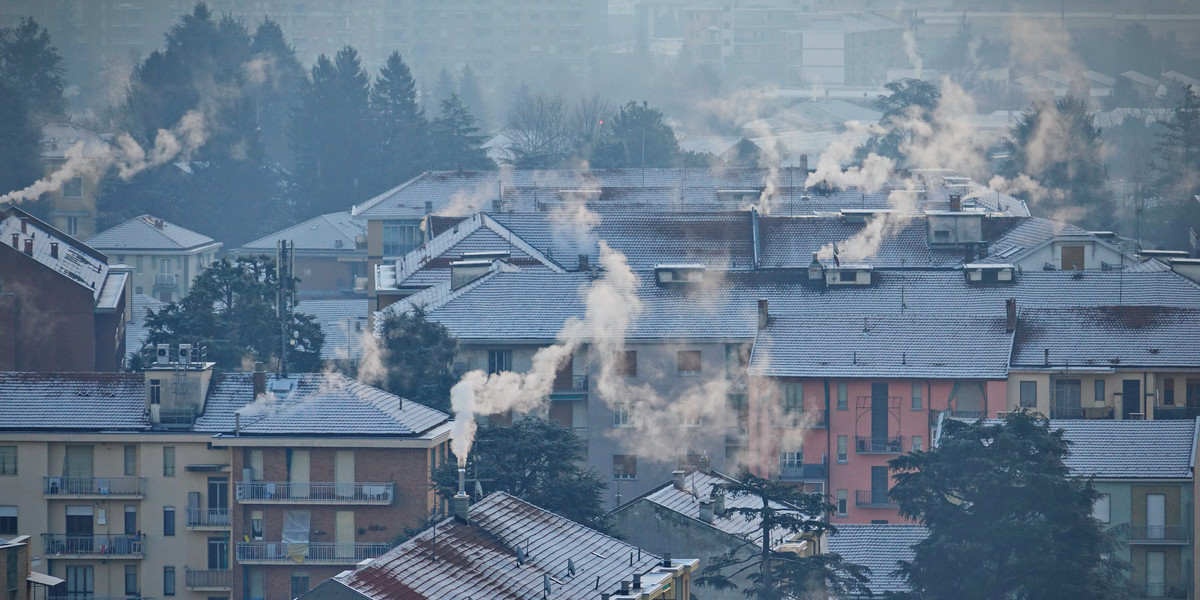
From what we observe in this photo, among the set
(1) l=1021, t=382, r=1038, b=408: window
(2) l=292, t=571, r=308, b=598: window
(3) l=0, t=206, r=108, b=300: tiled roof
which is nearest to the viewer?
(2) l=292, t=571, r=308, b=598: window

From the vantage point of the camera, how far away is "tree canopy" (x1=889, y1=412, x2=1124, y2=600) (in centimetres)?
4847

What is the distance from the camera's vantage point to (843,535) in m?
55.3

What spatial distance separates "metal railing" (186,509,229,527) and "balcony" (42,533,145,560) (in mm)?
1291

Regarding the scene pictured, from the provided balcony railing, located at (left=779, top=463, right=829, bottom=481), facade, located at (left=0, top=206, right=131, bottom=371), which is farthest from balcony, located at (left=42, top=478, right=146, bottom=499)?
facade, located at (left=0, top=206, right=131, bottom=371)

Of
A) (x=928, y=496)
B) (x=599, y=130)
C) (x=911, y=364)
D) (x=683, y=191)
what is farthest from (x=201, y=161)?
(x=928, y=496)

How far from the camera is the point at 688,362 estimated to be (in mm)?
65062

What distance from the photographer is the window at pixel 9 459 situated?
56844 mm

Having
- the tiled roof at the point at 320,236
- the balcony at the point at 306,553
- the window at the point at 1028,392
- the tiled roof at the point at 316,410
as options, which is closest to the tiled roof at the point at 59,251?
the tiled roof at the point at 316,410

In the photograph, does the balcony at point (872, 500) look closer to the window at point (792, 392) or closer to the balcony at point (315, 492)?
the window at point (792, 392)

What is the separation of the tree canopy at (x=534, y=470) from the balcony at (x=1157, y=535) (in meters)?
11.6

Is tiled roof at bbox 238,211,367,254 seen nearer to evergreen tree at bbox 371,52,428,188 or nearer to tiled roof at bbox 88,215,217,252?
tiled roof at bbox 88,215,217,252

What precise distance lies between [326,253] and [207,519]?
2188 inches

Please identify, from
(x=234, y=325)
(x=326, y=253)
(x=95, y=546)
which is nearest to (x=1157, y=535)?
(x=95, y=546)

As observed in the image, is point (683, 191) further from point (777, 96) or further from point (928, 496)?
point (777, 96)
